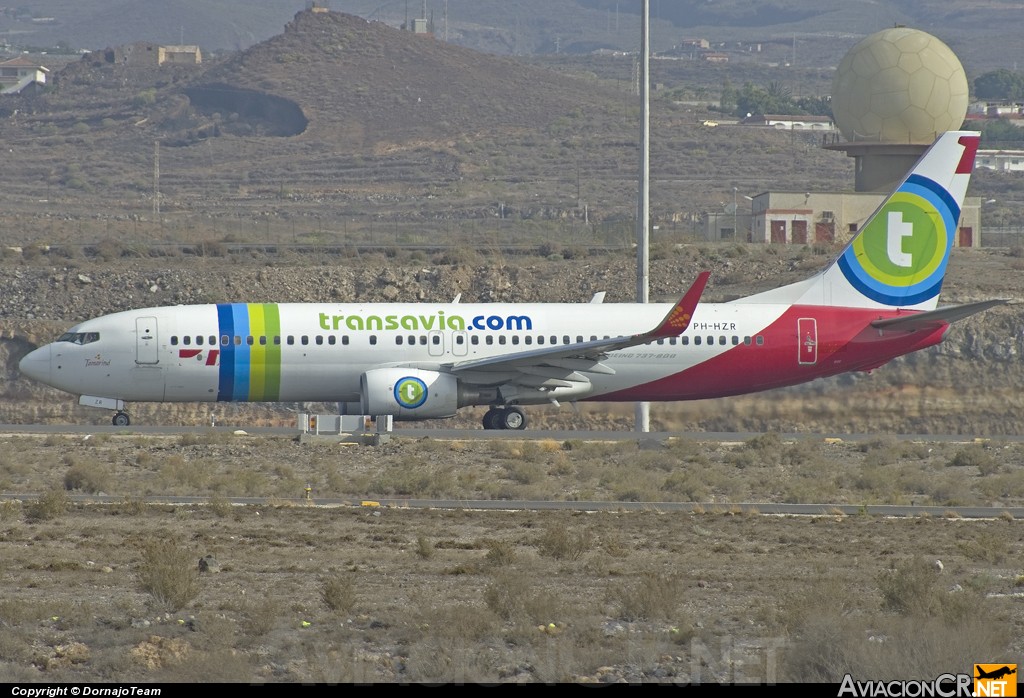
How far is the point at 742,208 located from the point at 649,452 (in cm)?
7134

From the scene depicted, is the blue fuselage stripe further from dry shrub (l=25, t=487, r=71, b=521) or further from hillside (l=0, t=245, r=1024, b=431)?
dry shrub (l=25, t=487, r=71, b=521)

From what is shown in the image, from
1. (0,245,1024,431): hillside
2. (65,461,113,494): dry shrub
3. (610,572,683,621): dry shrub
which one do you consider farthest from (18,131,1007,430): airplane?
(610,572,683,621): dry shrub

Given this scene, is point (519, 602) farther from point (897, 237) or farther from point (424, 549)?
point (897, 237)

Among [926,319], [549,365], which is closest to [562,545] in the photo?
[549,365]

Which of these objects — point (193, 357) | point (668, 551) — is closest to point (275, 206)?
point (193, 357)

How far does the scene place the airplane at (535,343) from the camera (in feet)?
120

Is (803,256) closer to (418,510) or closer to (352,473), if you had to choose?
(352,473)

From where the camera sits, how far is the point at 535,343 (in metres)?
37.8

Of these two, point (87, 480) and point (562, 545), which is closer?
point (562, 545)

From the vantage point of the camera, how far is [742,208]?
4058 inches

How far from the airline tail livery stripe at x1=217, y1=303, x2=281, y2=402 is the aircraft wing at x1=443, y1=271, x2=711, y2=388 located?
416 centimetres

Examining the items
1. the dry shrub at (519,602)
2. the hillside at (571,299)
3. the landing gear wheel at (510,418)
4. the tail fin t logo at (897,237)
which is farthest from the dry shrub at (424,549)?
the tail fin t logo at (897,237)

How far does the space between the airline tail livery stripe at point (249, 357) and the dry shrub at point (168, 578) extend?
18.3m

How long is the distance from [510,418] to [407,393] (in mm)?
3218
